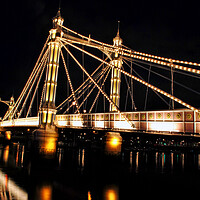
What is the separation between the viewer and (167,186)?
67.6 feet

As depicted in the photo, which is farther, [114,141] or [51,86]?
[114,141]

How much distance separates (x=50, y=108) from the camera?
79.9 feet

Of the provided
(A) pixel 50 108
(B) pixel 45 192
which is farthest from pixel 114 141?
(B) pixel 45 192

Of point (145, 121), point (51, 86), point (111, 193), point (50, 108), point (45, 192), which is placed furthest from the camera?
point (51, 86)

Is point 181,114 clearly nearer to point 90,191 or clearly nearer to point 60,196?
point 90,191

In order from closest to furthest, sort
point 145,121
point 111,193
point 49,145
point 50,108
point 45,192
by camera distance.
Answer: point 45,192, point 111,193, point 145,121, point 49,145, point 50,108

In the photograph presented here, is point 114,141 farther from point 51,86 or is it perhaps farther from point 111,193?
point 51,86

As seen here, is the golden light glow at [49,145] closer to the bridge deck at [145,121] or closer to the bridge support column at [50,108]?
the bridge support column at [50,108]

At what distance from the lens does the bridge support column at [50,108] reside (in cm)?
2310

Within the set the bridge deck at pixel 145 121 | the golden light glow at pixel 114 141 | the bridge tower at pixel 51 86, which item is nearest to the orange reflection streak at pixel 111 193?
the bridge deck at pixel 145 121

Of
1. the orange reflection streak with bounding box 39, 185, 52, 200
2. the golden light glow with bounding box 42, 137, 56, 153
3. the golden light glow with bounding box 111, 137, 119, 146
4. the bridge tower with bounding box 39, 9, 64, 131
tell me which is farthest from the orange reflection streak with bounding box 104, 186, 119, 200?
the bridge tower with bounding box 39, 9, 64, 131

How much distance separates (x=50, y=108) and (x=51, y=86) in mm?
2430

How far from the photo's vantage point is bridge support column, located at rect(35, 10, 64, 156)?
23.1 meters

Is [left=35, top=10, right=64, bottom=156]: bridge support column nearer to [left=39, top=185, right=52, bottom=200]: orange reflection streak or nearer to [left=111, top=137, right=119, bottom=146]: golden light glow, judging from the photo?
[left=39, top=185, right=52, bottom=200]: orange reflection streak
